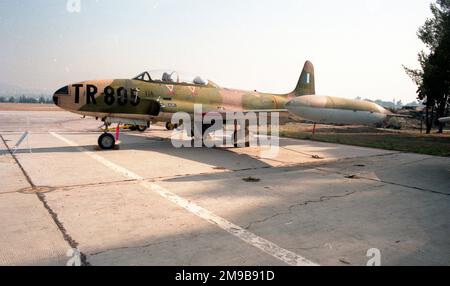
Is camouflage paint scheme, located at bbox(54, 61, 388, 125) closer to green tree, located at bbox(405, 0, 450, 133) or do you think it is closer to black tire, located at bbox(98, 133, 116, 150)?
black tire, located at bbox(98, 133, 116, 150)

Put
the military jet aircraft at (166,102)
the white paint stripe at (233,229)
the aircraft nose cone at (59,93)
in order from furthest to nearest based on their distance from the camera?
1. the aircraft nose cone at (59,93)
2. the military jet aircraft at (166,102)
3. the white paint stripe at (233,229)

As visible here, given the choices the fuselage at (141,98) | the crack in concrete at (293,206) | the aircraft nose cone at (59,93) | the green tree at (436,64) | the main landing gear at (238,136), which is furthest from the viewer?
the green tree at (436,64)

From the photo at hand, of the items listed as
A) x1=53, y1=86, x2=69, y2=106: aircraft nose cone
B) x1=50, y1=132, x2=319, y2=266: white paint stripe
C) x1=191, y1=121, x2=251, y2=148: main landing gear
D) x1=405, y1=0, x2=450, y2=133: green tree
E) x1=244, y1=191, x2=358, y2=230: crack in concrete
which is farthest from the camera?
x1=405, y1=0, x2=450, y2=133: green tree

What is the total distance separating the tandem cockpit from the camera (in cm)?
1329

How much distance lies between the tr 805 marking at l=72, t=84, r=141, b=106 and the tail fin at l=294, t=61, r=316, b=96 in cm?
1004

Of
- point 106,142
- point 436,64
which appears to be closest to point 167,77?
point 106,142

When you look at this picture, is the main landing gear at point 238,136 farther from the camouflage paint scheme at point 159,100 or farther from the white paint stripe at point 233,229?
the white paint stripe at point 233,229

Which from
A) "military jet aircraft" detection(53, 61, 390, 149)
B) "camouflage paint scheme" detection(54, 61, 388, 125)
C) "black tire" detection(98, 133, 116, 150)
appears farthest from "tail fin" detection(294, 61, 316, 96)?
"black tire" detection(98, 133, 116, 150)

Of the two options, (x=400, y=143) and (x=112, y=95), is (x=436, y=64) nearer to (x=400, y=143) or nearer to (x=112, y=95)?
(x=400, y=143)

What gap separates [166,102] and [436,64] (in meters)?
21.9

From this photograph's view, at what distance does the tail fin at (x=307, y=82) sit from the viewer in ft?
63.1

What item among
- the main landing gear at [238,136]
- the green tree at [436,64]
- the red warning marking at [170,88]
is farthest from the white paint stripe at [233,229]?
the green tree at [436,64]

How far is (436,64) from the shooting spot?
80.9 ft
